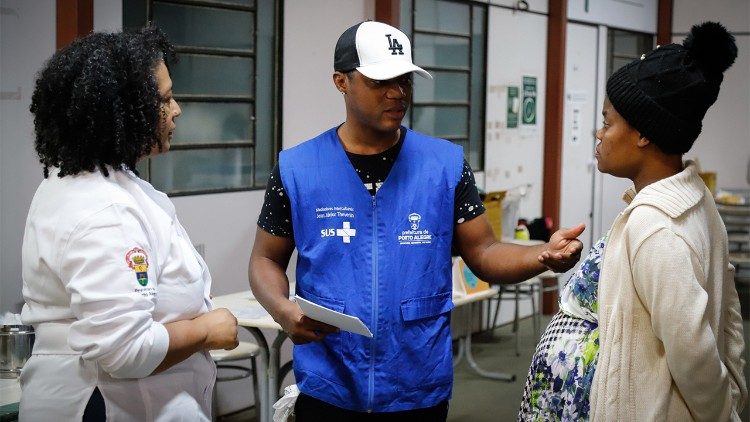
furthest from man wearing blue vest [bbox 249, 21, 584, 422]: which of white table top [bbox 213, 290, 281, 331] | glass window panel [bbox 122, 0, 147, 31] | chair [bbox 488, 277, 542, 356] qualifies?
chair [bbox 488, 277, 542, 356]

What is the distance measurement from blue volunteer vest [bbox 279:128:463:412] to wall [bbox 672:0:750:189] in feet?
24.6

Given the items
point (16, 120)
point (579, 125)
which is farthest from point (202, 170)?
point (579, 125)

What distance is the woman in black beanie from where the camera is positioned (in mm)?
1804

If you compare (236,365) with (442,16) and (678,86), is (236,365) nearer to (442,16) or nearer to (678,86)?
(442,16)

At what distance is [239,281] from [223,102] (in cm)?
89

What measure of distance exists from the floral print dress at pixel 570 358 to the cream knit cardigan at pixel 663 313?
0.09 meters

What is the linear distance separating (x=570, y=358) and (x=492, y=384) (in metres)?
3.43

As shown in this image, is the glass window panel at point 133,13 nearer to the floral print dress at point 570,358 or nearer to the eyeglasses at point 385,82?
the eyeglasses at point 385,82

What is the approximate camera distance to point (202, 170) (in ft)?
14.3

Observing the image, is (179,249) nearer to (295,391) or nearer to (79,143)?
(79,143)

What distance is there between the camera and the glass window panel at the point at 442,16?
5816mm

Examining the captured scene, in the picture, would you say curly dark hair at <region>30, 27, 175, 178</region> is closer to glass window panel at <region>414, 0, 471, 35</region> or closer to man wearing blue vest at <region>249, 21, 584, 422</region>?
man wearing blue vest at <region>249, 21, 584, 422</region>

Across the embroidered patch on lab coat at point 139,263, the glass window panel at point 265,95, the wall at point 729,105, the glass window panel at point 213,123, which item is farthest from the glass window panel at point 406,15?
the wall at point 729,105

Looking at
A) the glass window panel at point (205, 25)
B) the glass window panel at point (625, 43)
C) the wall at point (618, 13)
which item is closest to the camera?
the glass window panel at point (205, 25)
